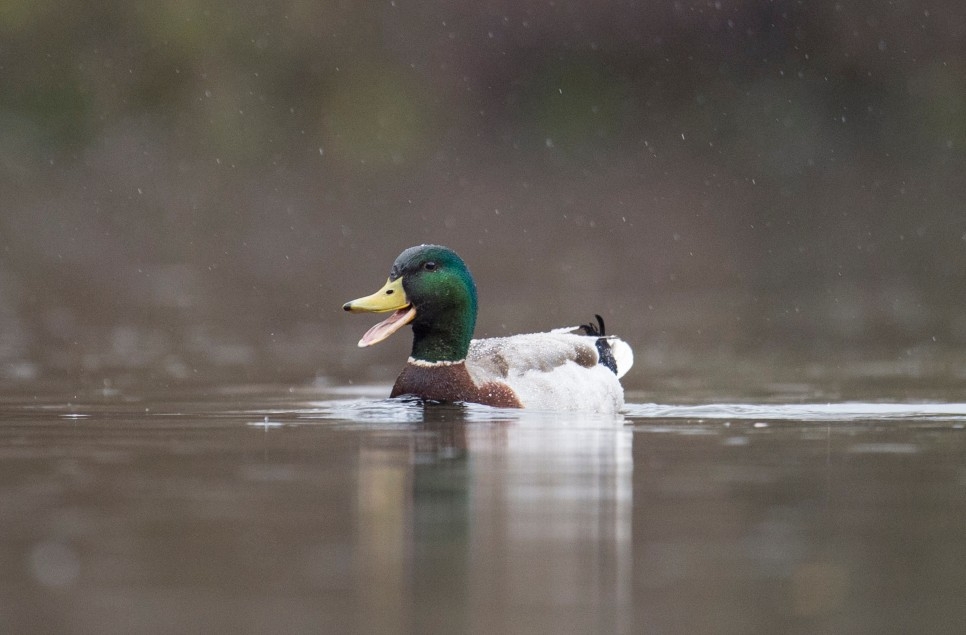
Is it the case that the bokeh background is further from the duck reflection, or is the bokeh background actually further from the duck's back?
the duck reflection

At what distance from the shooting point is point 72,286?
2092 cm

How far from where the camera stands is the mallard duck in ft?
34.6

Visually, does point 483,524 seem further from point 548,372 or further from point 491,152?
point 491,152

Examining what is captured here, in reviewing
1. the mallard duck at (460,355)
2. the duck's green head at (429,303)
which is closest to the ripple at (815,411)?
the mallard duck at (460,355)

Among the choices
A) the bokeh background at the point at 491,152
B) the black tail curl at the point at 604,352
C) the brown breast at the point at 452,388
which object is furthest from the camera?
the bokeh background at the point at 491,152

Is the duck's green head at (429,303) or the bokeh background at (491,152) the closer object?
the duck's green head at (429,303)

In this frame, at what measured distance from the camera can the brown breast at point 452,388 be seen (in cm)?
1045

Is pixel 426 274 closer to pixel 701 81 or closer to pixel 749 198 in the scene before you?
pixel 749 198

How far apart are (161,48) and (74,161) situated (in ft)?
12.0

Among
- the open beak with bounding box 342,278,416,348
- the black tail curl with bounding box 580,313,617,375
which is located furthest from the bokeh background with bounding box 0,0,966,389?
the open beak with bounding box 342,278,416,348

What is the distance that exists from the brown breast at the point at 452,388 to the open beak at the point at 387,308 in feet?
0.98

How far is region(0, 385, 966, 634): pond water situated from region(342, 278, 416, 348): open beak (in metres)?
0.88

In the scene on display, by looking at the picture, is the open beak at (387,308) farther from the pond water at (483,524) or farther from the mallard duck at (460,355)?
the pond water at (483,524)

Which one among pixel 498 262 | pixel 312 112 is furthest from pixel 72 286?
pixel 312 112
